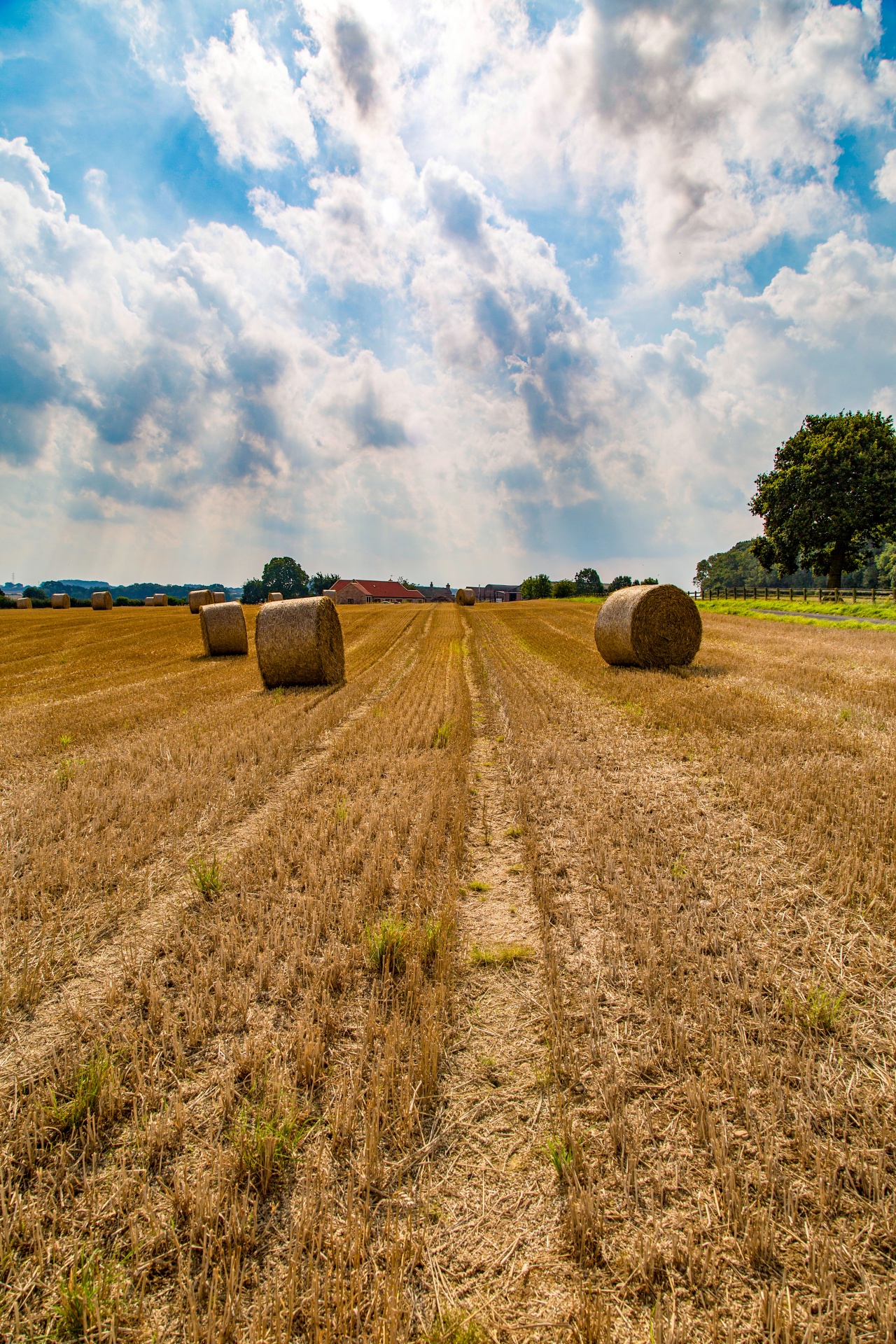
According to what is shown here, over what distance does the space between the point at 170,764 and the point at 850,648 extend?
18129 mm

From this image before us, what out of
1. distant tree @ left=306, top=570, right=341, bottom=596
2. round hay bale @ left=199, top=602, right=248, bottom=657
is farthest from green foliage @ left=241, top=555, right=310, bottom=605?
round hay bale @ left=199, top=602, right=248, bottom=657

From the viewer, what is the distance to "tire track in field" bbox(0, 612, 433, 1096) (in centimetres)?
290

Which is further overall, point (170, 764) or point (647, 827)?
point (170, 764)

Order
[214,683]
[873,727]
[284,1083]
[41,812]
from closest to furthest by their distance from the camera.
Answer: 1. [284,1083]
2. [41,812]
3. [873,727]
4. [214,683]

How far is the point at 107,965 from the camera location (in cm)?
360

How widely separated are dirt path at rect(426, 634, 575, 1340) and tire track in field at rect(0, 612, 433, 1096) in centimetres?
208

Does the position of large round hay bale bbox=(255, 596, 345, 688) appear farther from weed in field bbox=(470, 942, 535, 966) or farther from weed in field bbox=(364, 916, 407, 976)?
weed in field bbox=(470, 942, 535, 966)

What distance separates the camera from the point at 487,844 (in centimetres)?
520

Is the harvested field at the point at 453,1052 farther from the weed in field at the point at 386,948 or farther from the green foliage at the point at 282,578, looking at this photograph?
the green foliage at the point at 282,578

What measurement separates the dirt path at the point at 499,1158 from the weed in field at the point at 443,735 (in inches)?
161

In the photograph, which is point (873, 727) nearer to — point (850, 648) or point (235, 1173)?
point (235, 1173)

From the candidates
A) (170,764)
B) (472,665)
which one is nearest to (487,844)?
(170,764)

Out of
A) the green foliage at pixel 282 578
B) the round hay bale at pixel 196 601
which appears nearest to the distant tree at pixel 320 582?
the green foliage at pixel 282 578

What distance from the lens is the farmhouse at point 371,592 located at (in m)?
111
